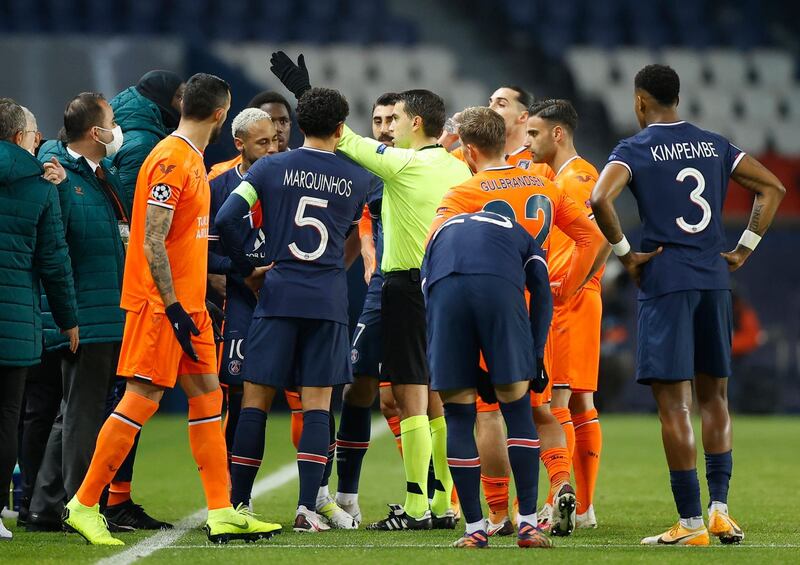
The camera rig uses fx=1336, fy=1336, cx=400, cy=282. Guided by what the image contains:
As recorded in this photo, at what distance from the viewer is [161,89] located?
7.29 m

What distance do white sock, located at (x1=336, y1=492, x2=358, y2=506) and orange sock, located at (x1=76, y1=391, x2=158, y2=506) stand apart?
151 cm

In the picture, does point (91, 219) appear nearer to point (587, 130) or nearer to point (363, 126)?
point (363, 126)

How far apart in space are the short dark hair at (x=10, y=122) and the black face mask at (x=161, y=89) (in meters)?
1.16

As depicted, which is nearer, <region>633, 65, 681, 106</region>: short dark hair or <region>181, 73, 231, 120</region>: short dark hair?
<region>181, 73, 231, 120</region>: short dark hair

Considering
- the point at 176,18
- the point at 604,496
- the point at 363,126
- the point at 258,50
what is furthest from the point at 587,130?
the point at 604,496

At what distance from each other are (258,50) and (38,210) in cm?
1217

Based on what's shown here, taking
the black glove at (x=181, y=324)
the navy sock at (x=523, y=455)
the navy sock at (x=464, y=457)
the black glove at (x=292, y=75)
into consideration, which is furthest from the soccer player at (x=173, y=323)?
the navy sock at (x=523, y=455)

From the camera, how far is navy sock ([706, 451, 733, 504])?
6.11 m

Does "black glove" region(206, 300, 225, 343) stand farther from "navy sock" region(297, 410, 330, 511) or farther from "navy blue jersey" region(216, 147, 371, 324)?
"navy sock" region(297, 410, 330, 511)

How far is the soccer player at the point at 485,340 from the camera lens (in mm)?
5566

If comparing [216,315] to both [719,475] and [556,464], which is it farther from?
[719,475]

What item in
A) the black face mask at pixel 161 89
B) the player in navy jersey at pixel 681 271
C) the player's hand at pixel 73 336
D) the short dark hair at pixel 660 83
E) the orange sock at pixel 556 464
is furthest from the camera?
the black face mask at pixel 161 89

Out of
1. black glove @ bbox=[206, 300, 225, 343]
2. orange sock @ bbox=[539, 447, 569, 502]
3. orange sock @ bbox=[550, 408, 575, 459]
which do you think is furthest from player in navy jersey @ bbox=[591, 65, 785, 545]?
black glove @ bbox=[206, 300, 225, 343]

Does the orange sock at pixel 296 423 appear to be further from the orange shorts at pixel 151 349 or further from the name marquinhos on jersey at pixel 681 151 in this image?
the name marquinhos on jersey at pixel 681 151
